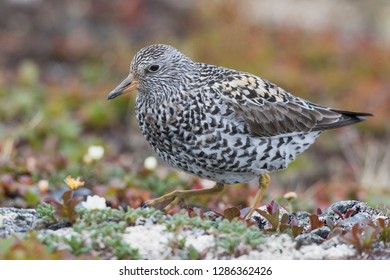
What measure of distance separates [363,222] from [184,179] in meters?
3.19

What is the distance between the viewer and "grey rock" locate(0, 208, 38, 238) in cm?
653

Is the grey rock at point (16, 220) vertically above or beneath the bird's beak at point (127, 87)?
beneath

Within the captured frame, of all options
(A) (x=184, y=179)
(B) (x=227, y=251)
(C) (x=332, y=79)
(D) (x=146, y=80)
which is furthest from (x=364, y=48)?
(B) (x=227, y=251)

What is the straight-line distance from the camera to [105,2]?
17031 millimetres

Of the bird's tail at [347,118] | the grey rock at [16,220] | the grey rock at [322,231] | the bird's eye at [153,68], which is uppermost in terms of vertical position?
the bird's eye at [153,68]

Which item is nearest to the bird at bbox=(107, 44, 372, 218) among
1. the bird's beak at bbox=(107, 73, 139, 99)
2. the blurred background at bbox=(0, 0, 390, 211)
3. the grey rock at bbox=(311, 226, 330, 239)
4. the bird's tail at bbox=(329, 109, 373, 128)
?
the bird's beak at bbox=(107, 73, 139, 99)

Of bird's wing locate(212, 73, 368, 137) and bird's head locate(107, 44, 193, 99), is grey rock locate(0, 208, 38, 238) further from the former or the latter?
bird's wing locate(212, 73, 368, 137)

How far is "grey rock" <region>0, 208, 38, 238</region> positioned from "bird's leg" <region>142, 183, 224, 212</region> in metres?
1.17

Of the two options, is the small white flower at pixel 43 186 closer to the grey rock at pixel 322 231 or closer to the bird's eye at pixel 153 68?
the bird's eye at pixel 153 68

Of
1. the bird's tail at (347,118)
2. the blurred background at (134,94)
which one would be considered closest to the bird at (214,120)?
the bird's tail at (347,118)

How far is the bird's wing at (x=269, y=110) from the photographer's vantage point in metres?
7.60

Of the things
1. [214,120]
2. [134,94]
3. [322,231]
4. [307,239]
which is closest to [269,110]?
[214,120]

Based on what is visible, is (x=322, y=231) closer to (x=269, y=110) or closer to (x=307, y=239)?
(x=307, y=239)

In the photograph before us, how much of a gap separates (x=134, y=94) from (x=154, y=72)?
5112 millimetres
